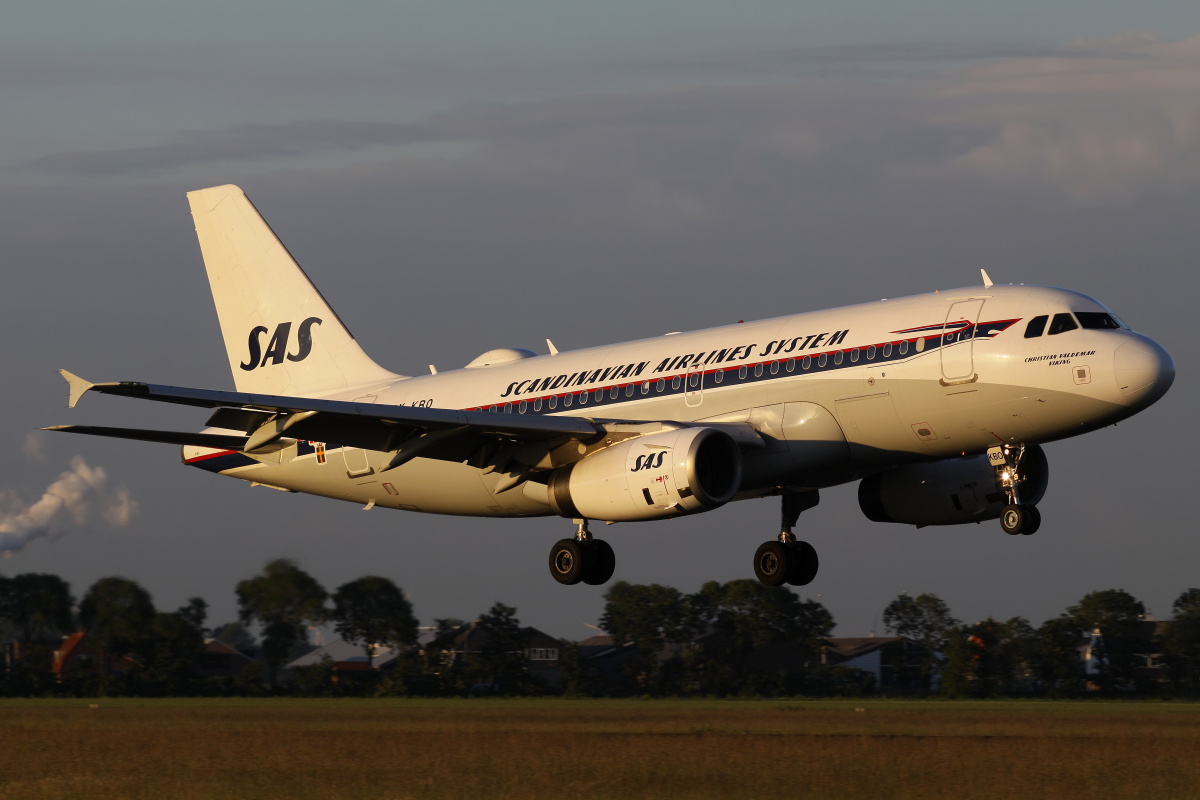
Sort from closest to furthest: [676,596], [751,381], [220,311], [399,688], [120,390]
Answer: [120,390] < [751,381] < [220,311] < [399,688] < [676,596]

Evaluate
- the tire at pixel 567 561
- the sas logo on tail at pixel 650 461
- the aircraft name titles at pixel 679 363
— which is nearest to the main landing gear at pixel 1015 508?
A: the aircraft name titles at pixel 679 363

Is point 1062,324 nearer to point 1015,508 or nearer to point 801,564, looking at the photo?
point 1015,508

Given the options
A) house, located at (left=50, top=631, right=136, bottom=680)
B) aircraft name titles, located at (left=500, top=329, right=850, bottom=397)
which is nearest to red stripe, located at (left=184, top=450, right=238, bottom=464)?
aircraft name titles, located at (left=500, top=329, right=850, bottom=397)

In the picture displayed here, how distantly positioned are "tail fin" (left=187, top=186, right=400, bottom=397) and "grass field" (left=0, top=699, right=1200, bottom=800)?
9.78 meters

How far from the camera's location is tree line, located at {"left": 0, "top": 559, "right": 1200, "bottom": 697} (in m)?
67.6

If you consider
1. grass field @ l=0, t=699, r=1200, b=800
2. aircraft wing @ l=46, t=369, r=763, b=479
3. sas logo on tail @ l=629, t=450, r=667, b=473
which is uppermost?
aircraft wing @ l=46, t=369, r=763, b=479

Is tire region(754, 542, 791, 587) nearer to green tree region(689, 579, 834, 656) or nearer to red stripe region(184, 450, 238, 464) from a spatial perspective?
red stripe region(184, 450, 238, 464)

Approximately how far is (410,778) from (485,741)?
8826 millimetres

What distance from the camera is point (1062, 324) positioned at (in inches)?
1192

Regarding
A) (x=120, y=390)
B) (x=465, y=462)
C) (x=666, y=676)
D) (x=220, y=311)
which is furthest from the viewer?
(x=666, y=676)

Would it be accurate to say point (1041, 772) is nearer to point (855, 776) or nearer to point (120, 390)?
point (855, 776)

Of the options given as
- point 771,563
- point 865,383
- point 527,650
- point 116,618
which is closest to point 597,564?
point 771,563

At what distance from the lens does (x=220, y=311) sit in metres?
44.2

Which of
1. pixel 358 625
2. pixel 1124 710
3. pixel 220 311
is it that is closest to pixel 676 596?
pixel 358 625
